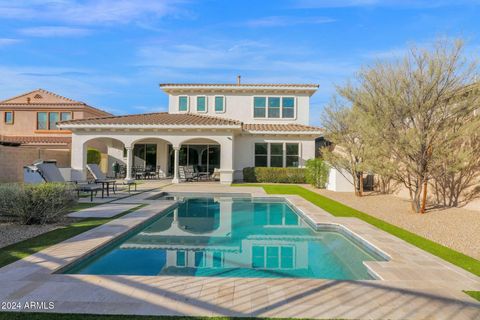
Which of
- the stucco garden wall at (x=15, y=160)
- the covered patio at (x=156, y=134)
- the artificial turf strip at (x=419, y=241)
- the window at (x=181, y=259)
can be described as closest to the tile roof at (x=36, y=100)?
the covered patio at (x=156, y=134)

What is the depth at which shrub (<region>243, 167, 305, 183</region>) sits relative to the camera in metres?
22.5

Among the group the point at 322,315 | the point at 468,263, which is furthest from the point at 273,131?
the point at 322,315

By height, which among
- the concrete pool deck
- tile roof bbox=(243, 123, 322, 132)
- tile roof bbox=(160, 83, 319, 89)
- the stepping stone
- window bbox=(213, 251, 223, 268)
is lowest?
window bbox=(213, 251, 223, 268)

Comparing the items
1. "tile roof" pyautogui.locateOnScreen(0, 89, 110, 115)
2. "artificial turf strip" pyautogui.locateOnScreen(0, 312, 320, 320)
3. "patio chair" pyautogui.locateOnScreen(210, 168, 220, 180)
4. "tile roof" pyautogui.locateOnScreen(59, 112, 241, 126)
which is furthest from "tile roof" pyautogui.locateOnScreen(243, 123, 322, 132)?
"artificial turf strip" pyautogui.locateOnScreen(0, 312, 320, 320)

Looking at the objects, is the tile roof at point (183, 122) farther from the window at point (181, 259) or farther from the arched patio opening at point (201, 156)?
the window at point (181, 259)

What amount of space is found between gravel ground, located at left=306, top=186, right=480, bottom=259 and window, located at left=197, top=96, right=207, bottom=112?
14.4 meters

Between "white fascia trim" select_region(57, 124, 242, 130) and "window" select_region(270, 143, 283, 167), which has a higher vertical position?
"white fascia trim" select_region(57, 124, 242, 130)

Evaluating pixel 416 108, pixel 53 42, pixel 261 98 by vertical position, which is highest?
pixel 53 42

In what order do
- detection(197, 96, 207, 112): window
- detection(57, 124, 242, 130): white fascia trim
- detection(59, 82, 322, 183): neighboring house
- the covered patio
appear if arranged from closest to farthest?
detection(57, 124, 242, 130): white fascia trim
the covered patio
detection(59, 82, 322, 183): neighboring house
detection(197, 96, 207, 112): window

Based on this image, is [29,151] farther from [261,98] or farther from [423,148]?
[423,148]

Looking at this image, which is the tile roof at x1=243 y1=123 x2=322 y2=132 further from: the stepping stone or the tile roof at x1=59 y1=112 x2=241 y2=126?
the stepping stone

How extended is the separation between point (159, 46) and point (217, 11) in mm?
4960

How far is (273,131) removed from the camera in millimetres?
22734

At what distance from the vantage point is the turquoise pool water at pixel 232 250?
234 inches
